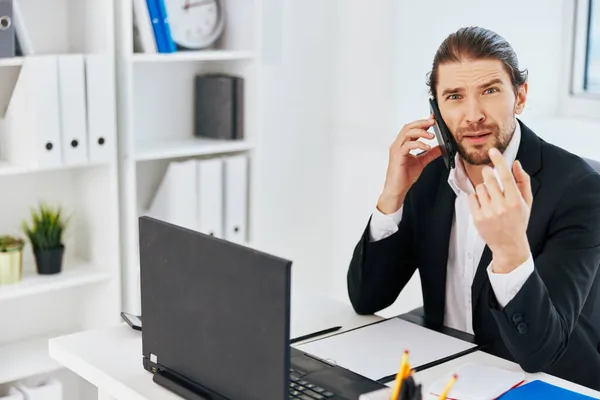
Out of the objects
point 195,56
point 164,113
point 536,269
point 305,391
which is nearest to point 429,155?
point 536,269

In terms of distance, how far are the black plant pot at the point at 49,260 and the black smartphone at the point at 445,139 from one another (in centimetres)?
139

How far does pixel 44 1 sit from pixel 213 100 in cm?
66

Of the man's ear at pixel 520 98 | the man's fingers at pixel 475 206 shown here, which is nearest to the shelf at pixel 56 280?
the man's ear at pixel 520 98

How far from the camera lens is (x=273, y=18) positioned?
134 inches

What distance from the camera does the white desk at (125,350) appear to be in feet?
5.42

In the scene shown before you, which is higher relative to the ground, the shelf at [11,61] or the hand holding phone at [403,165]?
the shelf at [11,61]

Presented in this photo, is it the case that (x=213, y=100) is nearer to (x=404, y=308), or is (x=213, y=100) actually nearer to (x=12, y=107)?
(x=12, y=107)

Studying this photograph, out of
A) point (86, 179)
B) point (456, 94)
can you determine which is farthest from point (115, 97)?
point (456, 94)

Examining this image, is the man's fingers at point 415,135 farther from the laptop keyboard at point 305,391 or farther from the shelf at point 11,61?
the shelf at point 11,61

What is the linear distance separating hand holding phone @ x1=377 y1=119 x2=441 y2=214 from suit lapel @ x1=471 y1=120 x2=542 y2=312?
0.20m

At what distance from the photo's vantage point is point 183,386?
1.56 meters

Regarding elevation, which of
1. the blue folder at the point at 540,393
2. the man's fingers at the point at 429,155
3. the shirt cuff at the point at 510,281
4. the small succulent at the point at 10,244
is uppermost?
the man's fingers at the point at 429,155

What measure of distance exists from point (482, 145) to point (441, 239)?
9.5 inches

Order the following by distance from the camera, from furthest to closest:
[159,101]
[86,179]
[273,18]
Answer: [273,18], [159,101], [86,179]
